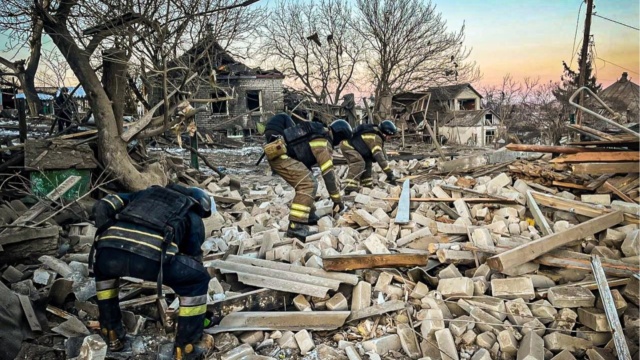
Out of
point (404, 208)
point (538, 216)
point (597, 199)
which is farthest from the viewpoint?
point (404, 208)

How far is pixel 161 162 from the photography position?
848cm

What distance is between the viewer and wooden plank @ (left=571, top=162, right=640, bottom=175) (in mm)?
5733

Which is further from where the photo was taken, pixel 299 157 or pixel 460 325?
pixel 299 157

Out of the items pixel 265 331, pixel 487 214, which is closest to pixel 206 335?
pixel 265 331

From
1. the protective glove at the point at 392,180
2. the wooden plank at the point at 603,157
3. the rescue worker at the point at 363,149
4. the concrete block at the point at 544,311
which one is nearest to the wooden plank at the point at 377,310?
the concrete block at the point at 544,311

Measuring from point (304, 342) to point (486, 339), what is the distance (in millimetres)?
1499

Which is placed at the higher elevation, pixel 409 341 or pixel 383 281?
pixel 383 281

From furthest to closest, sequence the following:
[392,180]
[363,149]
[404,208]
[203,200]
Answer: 1. [392,180]
2. [363,149]
3. [404,208]
4. [203,200]

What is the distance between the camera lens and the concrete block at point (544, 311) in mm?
3635

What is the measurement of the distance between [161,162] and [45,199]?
3.03 meters

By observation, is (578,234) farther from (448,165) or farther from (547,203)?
(448,165)

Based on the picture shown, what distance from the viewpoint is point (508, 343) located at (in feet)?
10.8

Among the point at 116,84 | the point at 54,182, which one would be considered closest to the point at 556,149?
the point at 116,84

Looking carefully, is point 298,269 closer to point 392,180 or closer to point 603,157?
point 392,180
